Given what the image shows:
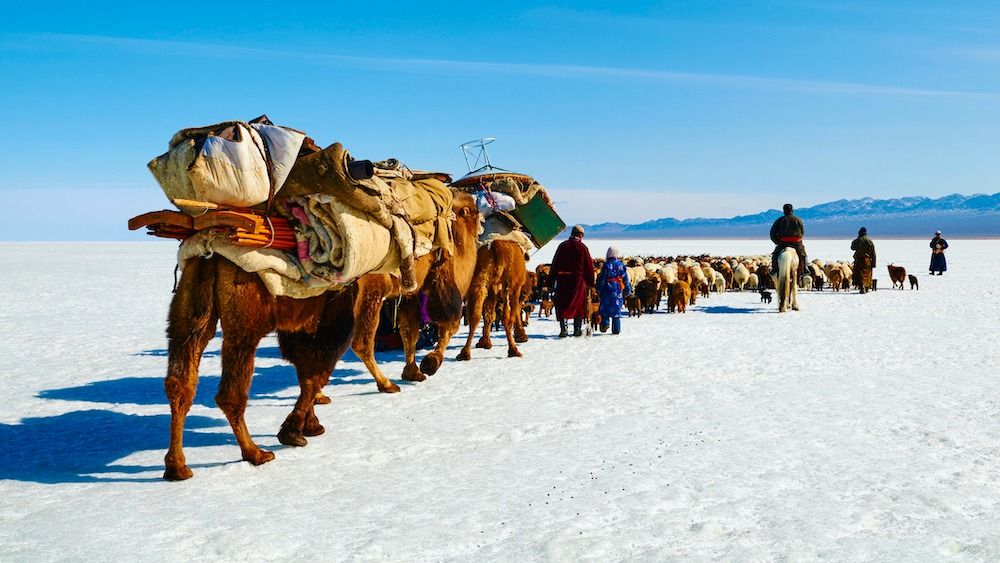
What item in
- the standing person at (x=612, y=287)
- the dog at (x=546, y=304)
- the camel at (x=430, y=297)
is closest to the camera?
the camel at (x=430, y=297)

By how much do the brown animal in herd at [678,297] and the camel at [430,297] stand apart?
33.4 feet

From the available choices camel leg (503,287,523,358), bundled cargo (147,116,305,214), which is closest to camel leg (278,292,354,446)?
bundled cargo (147,116,305,214)

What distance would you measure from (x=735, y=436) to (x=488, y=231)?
18.4ft

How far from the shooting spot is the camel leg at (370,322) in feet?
24.5

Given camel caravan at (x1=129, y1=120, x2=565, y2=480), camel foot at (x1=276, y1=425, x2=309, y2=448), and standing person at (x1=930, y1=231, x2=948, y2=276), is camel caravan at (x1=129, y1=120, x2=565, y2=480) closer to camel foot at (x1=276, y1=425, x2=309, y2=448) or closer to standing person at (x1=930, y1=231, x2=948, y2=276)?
camel foot at (x1=276, y1=425, x2=309, y2=448)

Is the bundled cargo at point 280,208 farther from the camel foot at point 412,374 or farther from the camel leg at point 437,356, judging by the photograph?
the camel foot at point 412,374

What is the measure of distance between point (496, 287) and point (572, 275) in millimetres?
2133

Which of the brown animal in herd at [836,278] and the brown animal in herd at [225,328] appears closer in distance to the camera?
the brown animal in herd at [225,328]

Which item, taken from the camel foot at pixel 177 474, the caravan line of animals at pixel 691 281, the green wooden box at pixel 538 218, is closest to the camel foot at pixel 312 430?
the camel foot at pixel 177 474

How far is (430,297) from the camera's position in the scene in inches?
346

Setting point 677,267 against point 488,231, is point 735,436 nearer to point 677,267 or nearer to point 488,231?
point 488,231

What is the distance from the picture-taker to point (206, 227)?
196 inches

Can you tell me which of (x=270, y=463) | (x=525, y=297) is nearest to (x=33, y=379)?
(x=270, y=463)

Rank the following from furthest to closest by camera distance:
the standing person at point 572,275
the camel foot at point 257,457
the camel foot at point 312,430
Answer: the standing person at point 572,275
the camel foot at point 312,430
the camel foot at point 257,457
